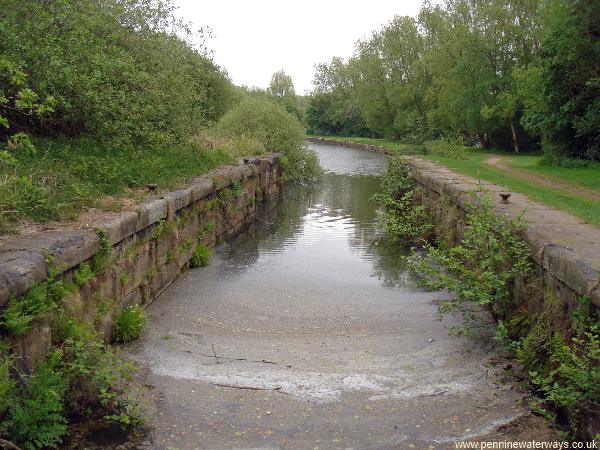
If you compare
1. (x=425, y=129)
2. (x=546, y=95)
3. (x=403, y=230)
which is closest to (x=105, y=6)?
(x=403, y=230)

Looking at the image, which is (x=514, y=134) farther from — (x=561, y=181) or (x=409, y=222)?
(x=409, y=222)

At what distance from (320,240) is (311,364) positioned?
7.32m

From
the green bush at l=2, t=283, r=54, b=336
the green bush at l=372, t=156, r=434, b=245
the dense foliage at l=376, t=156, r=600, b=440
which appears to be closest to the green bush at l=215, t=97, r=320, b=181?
the green bush at l=372, t=156, r=434, b=245

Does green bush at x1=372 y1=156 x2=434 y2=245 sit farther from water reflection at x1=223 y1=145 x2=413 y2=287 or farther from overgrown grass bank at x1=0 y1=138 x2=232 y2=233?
overgrown grass bank at x1=0 y1=138 x2=232 y2=233

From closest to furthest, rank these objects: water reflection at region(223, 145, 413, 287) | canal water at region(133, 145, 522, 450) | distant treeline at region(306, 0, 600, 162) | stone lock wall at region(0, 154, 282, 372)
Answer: stone lock wall at region(0, 154, 282, 372), canal water at region(133, 145, 522, 450), water reflection at region(223, 145, 413, 287), distant treeline at region(306, 0, 600, 162)

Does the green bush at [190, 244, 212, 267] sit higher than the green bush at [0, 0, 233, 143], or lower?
lower

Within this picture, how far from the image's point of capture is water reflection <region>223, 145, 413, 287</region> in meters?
10.7

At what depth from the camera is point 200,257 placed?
10.5 metres

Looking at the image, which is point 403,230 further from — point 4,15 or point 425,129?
point 425,129

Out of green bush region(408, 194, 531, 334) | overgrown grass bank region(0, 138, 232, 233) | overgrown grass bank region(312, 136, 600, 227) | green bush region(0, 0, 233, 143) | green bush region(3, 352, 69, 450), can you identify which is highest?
green bush region(0, 0, 233, 143)

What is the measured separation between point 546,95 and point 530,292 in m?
16.2

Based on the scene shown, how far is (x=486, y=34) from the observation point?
115ft

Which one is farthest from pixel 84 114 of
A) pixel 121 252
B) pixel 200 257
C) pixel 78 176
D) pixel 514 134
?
pixel 514 134

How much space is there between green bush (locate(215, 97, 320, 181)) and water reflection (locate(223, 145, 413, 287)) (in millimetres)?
2803
